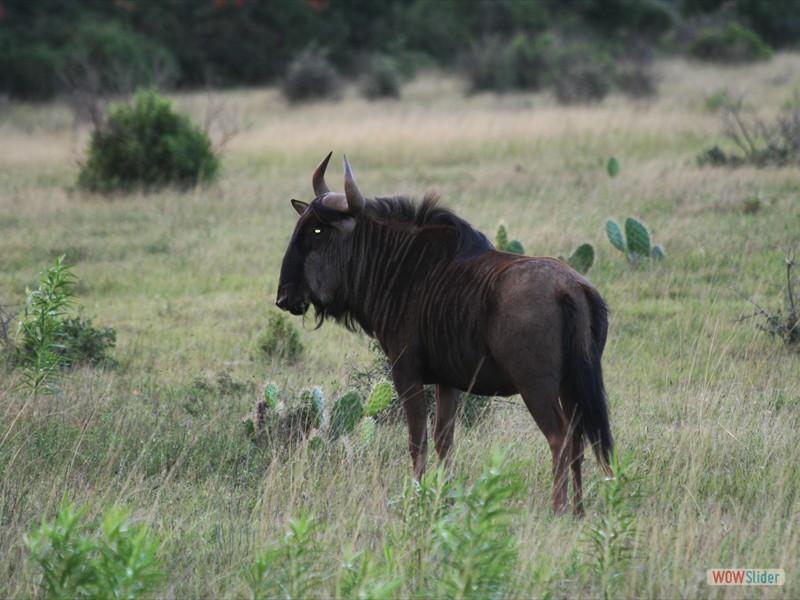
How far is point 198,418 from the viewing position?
6570 mm

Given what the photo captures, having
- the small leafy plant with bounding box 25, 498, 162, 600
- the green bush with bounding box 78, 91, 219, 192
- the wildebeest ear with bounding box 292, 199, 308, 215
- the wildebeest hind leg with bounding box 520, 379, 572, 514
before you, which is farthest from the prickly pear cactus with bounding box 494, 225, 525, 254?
the green bush with bounding box 78, 91, 219, 192

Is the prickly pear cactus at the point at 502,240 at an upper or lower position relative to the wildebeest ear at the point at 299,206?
lower

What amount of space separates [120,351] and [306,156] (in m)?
10.5

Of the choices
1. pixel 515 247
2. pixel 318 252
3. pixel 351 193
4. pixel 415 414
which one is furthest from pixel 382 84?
pixel 415 414

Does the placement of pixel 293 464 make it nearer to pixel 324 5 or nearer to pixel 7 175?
pixel 7 175

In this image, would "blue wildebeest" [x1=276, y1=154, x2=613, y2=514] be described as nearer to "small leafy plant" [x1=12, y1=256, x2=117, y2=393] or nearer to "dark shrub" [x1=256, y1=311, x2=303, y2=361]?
"small leafy plant" [x1=12, y1=256, x2=117, y2=393]

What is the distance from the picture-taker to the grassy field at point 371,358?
14.7 ft

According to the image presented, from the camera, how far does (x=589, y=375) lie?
15.4 feet

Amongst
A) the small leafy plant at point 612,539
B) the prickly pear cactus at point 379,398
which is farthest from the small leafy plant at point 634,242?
the small leafy plant at point 612,539

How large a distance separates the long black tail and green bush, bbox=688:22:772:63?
31472 mm

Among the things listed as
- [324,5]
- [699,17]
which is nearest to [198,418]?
[324,5]

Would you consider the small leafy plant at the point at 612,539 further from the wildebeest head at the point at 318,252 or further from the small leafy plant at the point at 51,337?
the small leafy plant at the point at 51,337

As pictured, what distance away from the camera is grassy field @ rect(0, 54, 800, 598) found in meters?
4.47

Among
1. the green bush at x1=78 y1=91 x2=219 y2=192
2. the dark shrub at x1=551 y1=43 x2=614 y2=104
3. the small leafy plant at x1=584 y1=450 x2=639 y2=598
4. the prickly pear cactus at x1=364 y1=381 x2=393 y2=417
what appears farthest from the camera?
the dark shrub at x1=551 y1=43 x2=614 y2=104
